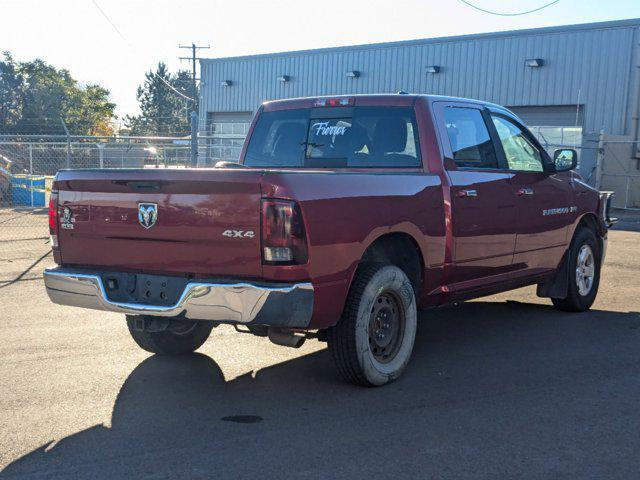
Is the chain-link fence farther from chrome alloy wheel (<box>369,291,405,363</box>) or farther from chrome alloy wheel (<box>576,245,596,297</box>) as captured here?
chrome alloy wheel (<box>369,291,405,363</box>)

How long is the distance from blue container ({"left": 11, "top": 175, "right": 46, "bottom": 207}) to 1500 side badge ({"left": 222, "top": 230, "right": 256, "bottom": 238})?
18299 millimetres

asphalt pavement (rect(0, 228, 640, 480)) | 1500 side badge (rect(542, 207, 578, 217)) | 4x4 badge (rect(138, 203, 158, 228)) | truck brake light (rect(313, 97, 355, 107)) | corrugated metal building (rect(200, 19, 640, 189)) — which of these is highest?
corrugated metal building (rect(200, 19, 640, 189))

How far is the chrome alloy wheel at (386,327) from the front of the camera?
5.41 meters

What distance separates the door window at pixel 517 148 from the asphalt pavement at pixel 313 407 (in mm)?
1474

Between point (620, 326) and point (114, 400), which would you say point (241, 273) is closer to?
point (114, 400)

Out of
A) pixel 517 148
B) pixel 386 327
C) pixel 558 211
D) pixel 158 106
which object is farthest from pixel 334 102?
pixel 158 106

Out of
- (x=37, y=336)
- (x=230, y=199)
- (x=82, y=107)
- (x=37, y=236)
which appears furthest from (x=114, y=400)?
(x=82, y=107)

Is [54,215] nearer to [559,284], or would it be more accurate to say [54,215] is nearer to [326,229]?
[326,229]

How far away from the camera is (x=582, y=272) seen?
810 cm

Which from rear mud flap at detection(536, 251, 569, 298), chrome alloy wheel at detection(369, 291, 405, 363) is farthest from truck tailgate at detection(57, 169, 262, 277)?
rear mud flap at detection(536, 251, 569, 298)

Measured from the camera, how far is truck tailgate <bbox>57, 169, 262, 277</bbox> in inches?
183

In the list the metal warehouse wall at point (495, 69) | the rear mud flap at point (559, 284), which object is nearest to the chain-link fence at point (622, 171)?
the metal warehouse wall at point (495, 69)

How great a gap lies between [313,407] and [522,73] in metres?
26.1

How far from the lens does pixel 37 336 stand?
679 centimetres
